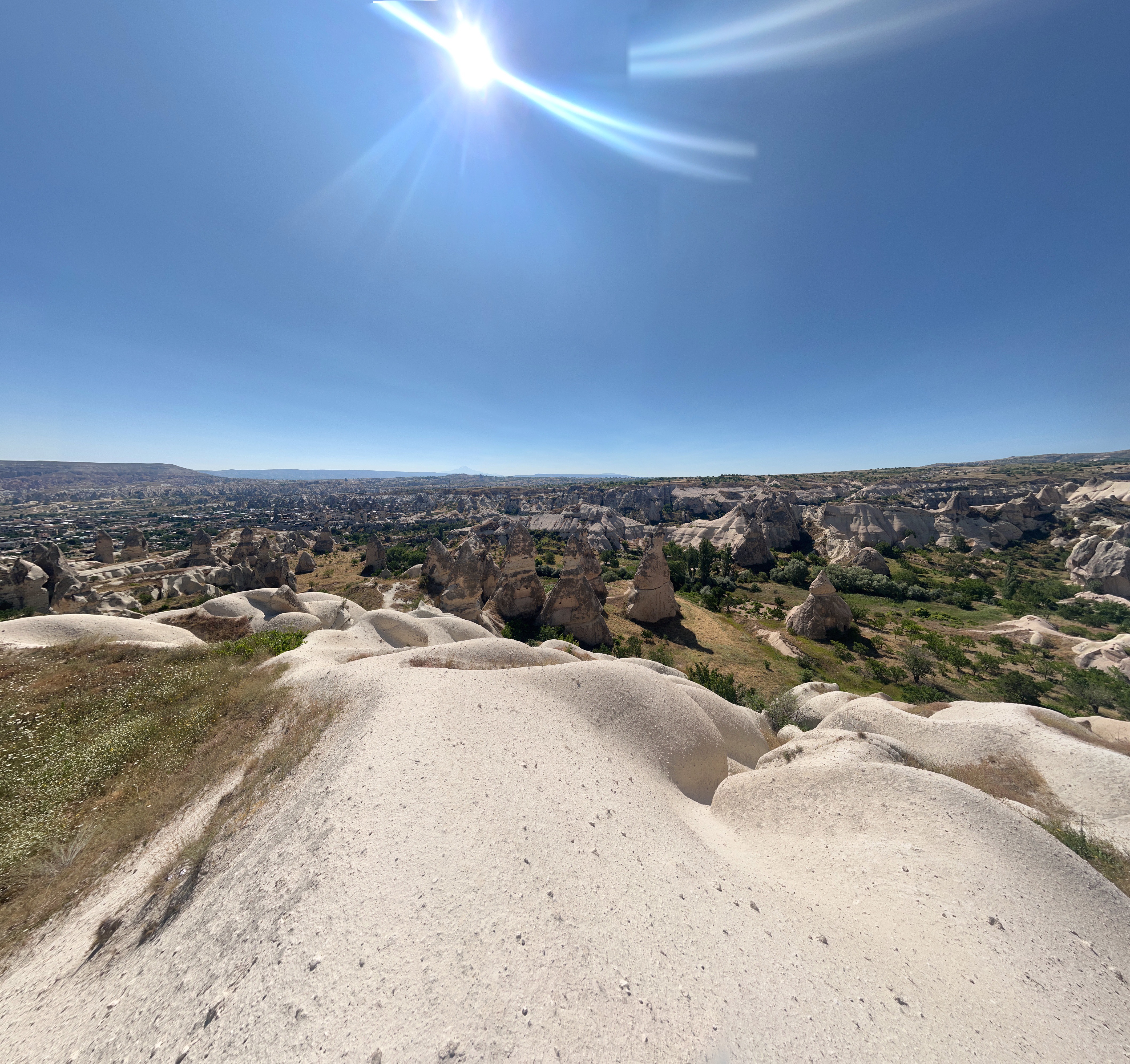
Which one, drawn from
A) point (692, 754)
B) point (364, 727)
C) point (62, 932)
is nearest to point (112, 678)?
point (62, 932)

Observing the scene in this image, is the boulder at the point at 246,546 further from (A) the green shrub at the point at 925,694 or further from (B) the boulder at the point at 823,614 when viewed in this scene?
(A) the green shrub at the point at 925,694

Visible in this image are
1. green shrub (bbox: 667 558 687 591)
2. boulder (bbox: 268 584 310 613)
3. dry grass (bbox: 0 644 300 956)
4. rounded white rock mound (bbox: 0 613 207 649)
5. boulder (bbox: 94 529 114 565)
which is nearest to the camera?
dry grass (bbox: 0 644 300 956)

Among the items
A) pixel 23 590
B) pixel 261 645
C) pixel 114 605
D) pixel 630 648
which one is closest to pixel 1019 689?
pixel 630 648

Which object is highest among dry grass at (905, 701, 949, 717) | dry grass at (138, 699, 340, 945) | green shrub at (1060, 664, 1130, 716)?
dry grass at (138, 699, 340, 945)

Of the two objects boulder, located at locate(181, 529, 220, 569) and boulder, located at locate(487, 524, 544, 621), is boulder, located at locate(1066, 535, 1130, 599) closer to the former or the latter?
boulder, located at locate(487, 524, 544, 621)

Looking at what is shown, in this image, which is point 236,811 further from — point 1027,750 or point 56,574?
point 56,574

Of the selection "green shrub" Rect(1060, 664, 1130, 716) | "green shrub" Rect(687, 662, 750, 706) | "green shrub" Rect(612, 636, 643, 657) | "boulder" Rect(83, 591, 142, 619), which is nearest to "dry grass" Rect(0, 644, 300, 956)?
"green shrub" Rect(687, 662, 750, 706)

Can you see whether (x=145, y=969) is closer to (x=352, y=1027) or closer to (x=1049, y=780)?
(x=352, y=1027)
